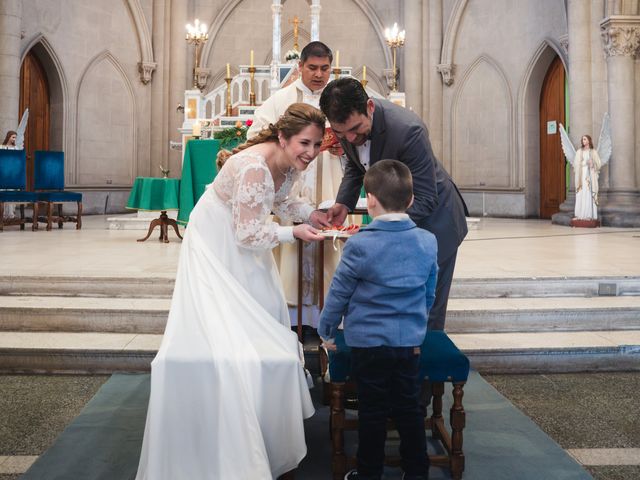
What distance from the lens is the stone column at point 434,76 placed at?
15430 millimetres

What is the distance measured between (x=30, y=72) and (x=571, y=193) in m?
11.2

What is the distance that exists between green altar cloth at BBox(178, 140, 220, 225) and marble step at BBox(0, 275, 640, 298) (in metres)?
2.65

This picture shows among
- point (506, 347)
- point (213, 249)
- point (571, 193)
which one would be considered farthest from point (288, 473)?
point (571, 193)

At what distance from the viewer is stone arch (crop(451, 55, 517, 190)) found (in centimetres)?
1443

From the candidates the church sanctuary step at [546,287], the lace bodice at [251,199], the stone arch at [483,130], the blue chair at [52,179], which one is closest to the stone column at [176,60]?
the blue chair at [52,179]

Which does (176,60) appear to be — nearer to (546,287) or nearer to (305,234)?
(546,287)

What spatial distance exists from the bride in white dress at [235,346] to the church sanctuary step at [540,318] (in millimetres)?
2128

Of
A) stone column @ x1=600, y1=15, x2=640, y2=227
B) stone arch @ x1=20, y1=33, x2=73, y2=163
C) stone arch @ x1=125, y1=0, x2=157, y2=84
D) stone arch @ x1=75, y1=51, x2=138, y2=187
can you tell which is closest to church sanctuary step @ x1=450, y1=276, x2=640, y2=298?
stone column @ x1=600, y1=15, x2=640, y2=227

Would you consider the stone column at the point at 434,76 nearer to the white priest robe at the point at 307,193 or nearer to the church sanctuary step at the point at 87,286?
the church sanctuary step at the point at 87,286

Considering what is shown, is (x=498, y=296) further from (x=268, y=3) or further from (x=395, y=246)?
(x=268, y=3)

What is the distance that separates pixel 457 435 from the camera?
2.39 meters

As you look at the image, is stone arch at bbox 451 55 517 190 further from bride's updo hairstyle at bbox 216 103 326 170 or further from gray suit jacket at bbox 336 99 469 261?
bride's updo hairstyle at bbox 216 103 326 170

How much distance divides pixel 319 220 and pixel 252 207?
0.51 meters

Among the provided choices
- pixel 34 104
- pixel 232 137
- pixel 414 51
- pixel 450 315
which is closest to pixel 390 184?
pixel 450 315
